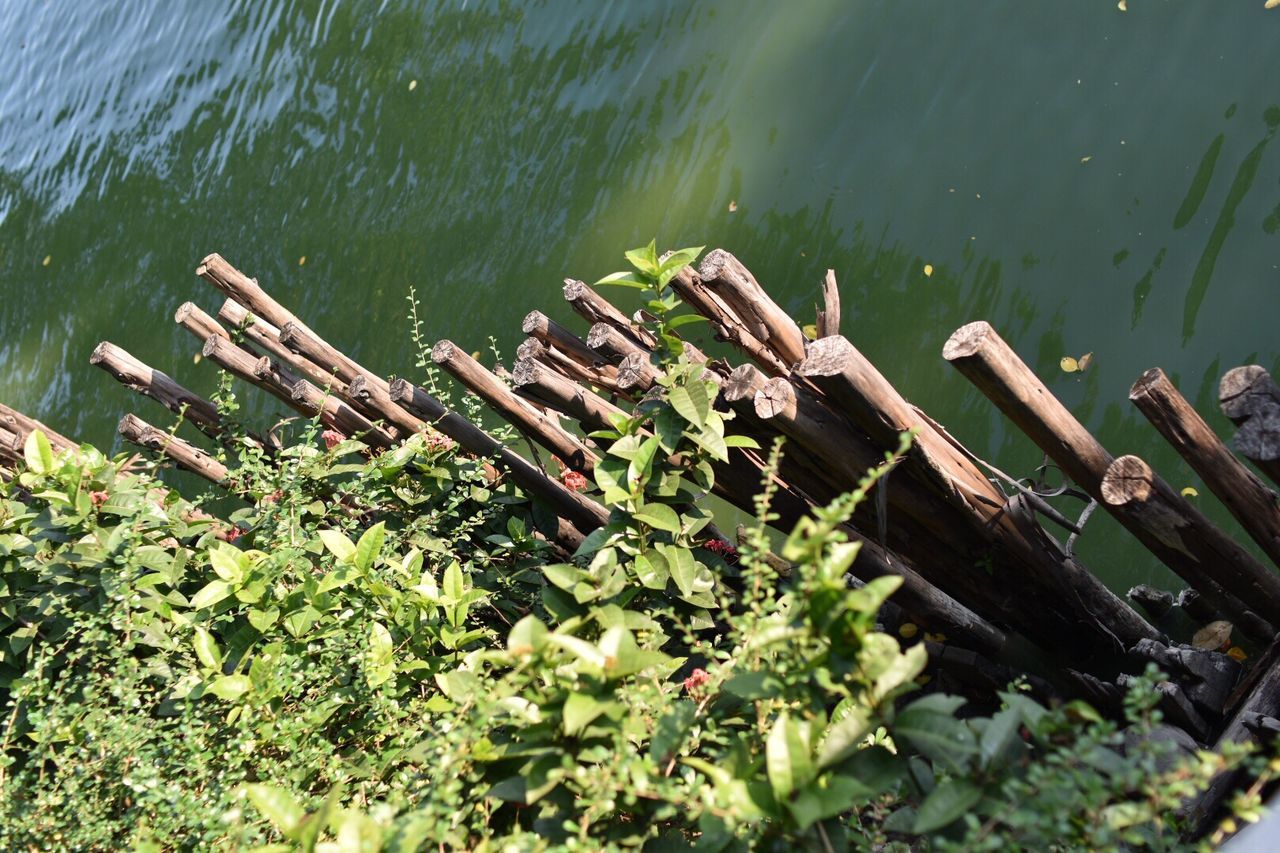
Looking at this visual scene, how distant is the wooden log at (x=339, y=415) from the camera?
416 centimetres

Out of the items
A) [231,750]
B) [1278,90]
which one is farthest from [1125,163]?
[231,750]

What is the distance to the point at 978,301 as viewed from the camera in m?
4.46

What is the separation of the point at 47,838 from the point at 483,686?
130 centimetres

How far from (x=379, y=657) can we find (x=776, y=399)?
1.30m

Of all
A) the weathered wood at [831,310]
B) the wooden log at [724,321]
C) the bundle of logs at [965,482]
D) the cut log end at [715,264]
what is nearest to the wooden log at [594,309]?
the bundle of logs at [965,482]

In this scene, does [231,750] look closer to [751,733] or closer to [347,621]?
[347,621]

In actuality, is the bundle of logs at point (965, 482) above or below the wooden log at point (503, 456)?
above

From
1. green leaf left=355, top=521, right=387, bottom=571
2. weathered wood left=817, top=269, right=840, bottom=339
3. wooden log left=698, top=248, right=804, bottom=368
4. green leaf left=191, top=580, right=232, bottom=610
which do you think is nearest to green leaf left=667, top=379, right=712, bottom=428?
wooden log left=698, top=248, right=804, bottom=368

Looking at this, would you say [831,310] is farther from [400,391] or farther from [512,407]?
[400,391]

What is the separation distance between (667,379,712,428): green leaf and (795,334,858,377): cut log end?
28 centimetres

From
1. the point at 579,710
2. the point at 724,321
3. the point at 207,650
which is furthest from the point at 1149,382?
the point at 207,650

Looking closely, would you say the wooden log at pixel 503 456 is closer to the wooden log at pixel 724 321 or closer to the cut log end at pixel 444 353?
the cut log end at pixel 444 353

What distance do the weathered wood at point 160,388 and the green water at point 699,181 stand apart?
72.8 inches

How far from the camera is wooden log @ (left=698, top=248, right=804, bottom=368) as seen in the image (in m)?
3.11
